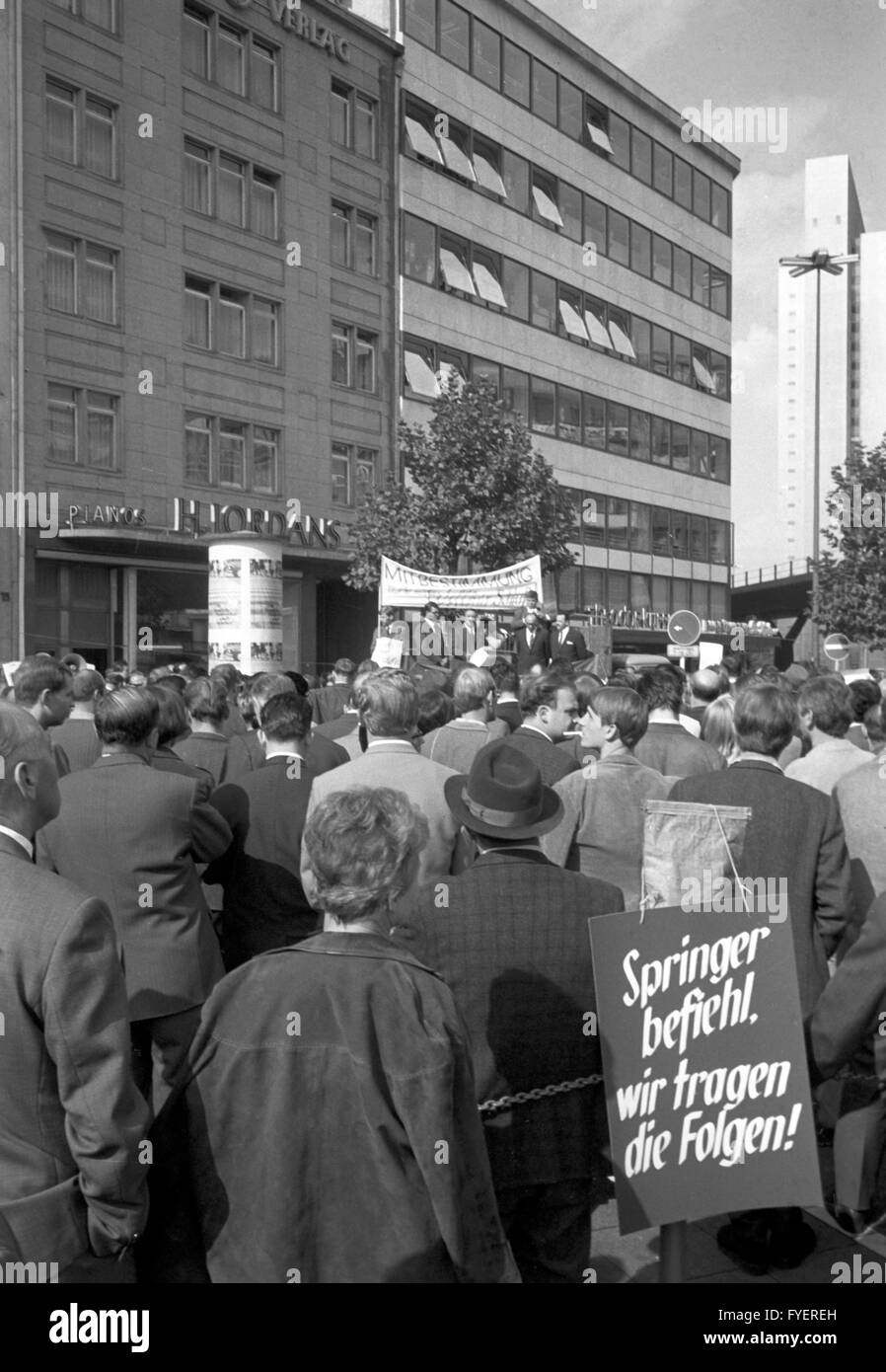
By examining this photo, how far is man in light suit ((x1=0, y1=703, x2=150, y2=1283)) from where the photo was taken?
2.88 metres

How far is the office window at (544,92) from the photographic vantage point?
4031cm

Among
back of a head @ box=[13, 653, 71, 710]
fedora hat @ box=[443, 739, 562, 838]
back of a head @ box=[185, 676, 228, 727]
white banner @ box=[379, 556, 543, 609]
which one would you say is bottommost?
fedora hat @ box=[443, 739, 562, 838]

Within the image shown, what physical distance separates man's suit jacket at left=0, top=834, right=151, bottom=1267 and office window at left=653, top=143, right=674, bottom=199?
160 ft

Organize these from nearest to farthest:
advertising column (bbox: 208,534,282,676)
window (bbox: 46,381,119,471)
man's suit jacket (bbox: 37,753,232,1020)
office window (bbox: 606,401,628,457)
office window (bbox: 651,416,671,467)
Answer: man's suit jacket (bbox: 37,753,232,1020) < advertising column (bbox: 208,534,282,676) < window (bbox: 46,381,119,471) < office window (bbox: 606,401,628,457) < office window (bbox: 651,416,671,467)

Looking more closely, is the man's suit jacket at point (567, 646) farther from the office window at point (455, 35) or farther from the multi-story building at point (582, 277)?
the office window at point (455, 35)

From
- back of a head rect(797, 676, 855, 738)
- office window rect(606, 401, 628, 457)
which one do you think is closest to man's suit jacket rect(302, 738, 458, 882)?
back of a head rect(797, 676, 855, 738)

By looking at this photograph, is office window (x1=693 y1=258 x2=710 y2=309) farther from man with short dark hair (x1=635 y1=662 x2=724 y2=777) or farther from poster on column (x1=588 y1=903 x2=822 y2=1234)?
poster on column (x1=588 y1=903 x2=822 y2=1234)

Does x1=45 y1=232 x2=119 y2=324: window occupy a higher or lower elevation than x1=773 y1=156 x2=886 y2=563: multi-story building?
lower

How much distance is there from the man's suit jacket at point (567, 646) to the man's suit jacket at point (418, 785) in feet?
30.3

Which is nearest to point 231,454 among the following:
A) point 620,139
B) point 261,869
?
point 620,139

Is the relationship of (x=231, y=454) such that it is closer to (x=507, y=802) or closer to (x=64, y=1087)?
(x=507, y=802)

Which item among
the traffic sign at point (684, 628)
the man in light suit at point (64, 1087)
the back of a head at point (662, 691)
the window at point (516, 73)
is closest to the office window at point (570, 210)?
the window at point (516, 73)

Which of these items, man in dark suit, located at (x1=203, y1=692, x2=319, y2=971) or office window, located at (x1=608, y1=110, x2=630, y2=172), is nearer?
man in dark suit, located at (x1=203, y1=692, x2=319, y2=971)

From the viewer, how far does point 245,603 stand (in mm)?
18500
